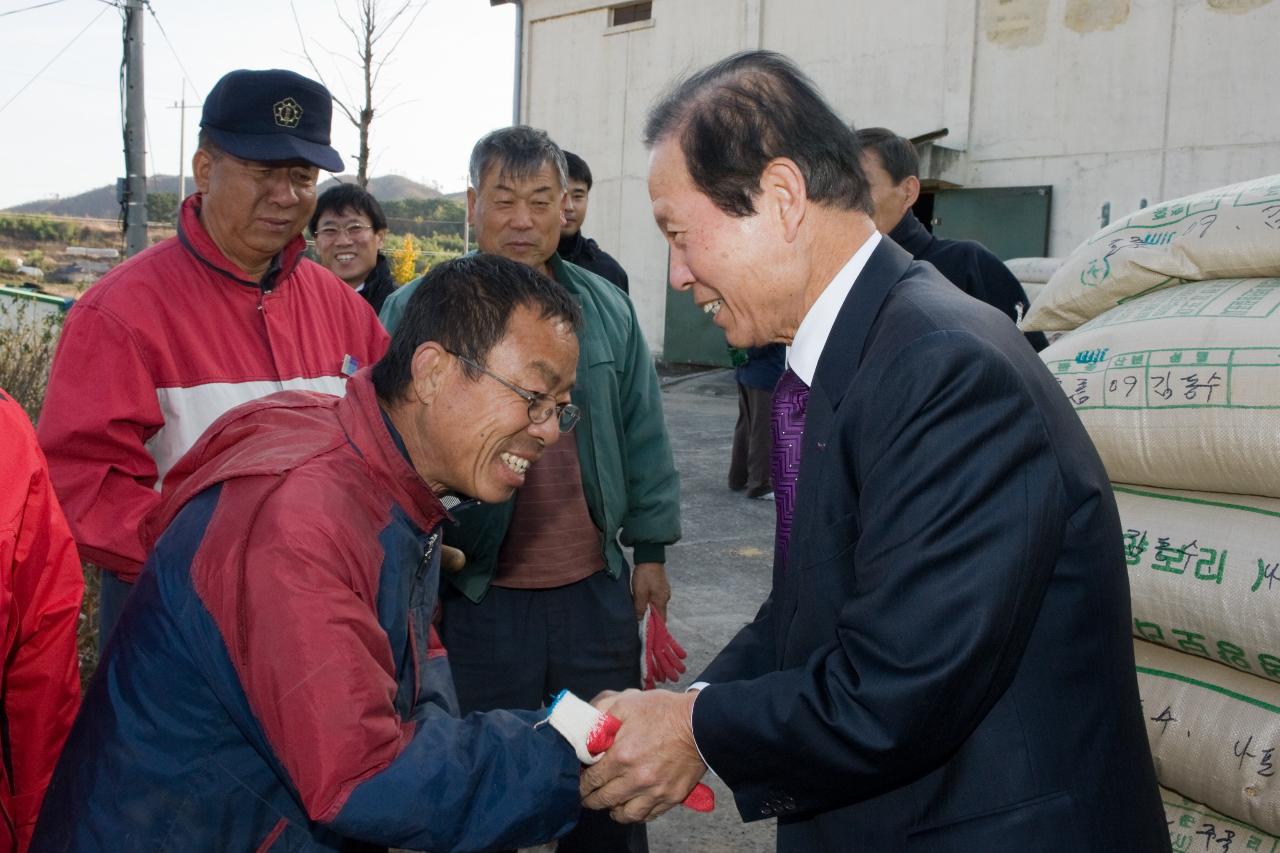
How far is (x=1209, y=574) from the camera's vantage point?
246cm

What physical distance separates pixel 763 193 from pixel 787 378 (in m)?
0.45

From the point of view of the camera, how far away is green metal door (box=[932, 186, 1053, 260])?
1277 cm

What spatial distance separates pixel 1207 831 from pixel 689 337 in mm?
14293

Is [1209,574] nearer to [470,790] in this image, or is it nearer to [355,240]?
[470,790]

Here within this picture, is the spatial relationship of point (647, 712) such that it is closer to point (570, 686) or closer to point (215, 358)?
point (570, 686)

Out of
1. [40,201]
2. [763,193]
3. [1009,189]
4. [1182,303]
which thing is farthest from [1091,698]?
[40,201]

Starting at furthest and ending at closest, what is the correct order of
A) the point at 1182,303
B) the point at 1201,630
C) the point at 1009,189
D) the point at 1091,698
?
the point at 1009,189 → the point at 1182,303 → the point at 1201,630 → the point at 1091,698

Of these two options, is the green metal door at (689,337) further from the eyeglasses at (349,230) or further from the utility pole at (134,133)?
the eyeglasses at (349,230)

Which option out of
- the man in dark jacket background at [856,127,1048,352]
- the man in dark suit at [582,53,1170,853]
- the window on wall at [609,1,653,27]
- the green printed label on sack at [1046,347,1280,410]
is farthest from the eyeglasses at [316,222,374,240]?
the window on wall at [609,1,653,27]

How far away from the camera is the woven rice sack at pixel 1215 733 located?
7.68 ft

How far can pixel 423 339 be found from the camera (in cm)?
197

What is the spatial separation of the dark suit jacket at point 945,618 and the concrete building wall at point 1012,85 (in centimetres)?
1144

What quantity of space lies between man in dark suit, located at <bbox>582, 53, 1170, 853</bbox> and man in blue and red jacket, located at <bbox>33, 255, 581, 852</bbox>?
1.28 feet

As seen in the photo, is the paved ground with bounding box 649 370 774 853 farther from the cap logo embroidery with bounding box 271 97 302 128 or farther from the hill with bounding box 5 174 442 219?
the hill with bounding box 5 174 442 219
